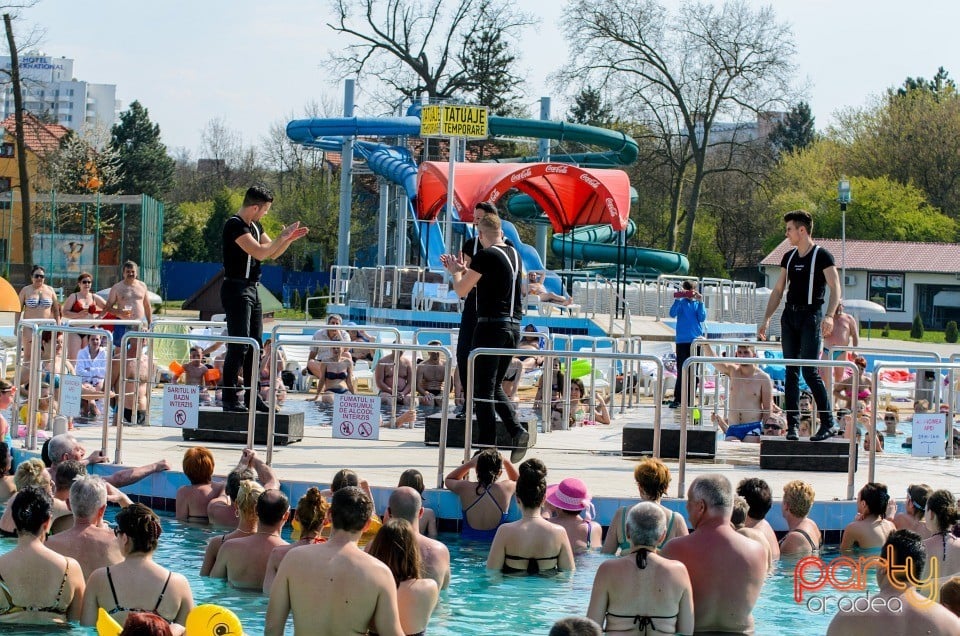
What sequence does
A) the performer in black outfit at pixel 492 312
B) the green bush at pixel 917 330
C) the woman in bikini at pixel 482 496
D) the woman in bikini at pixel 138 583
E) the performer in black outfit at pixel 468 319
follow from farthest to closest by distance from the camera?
the green bush at pixel 917 330
the performer in black outfit at pixel 468 319
the performer in black outfit at pixel 492 312
the woman in bikini at pixel 482 496
the woman in bikini at pixel 138 583

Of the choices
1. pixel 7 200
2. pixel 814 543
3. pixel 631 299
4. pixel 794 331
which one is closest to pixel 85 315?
pixel 794 331

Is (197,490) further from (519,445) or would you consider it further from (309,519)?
(309,519)

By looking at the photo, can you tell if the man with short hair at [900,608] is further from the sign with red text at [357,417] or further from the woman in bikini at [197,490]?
the woman in bikini at [197,490]

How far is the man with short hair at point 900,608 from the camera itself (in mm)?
5301

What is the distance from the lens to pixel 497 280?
401 inches

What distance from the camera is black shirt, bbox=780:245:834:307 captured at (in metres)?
11.1

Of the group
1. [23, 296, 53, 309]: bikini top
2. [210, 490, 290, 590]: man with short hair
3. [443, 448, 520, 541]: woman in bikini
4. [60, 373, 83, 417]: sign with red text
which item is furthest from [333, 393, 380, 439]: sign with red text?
[23, 296, 53, 309]: bikini top

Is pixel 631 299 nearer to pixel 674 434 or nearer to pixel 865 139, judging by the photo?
pixel 674 434

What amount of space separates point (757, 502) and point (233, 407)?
5.34 m

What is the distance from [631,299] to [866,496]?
84.2 ft

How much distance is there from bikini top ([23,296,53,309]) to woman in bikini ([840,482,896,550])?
1103 centimetres

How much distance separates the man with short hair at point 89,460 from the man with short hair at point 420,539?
283 centimetres

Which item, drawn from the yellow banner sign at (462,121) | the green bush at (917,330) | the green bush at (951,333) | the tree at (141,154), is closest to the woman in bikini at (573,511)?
the yellow banner sign at (462,121)

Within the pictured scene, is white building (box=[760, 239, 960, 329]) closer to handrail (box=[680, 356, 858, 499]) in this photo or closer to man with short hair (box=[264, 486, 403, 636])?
handrail (box=[680, 356, 858, 499])
